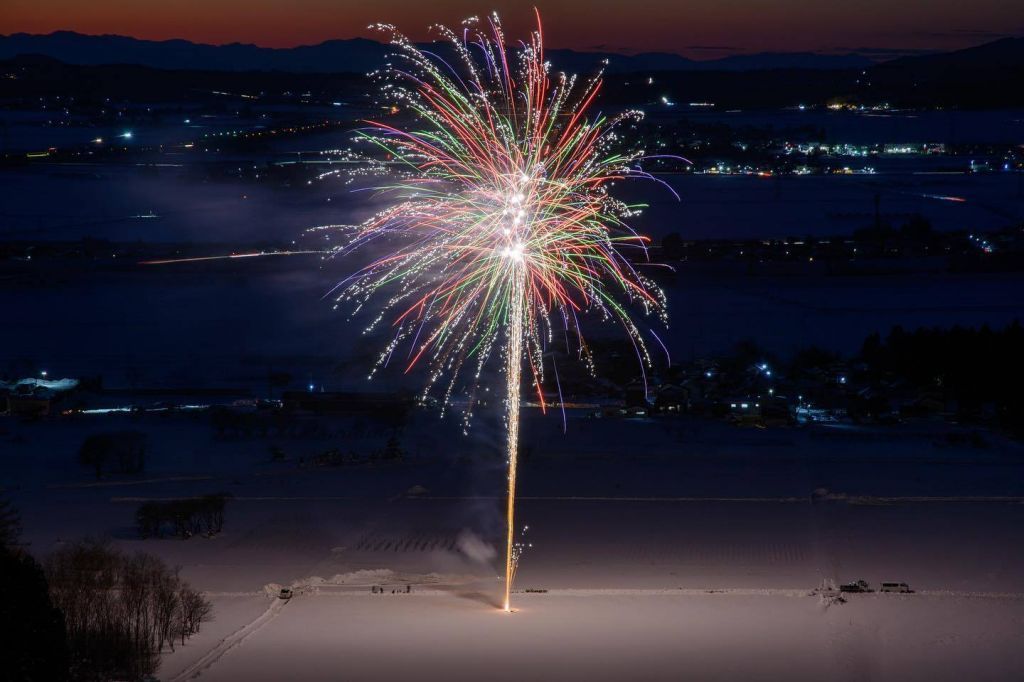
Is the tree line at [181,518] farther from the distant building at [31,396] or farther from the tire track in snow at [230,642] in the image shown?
the distant building at [31,396]

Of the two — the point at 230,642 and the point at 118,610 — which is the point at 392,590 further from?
the point at 118,610

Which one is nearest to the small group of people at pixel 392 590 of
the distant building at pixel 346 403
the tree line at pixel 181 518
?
the tree line at pixel 181 518

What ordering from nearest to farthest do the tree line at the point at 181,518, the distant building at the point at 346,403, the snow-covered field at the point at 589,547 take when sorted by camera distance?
1. the snow-covered field at the point at 589,547
2. the tree line at the point at 181,518
3. the distant building at the point at 346,403

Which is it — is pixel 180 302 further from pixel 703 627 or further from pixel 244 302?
pixel 703 627

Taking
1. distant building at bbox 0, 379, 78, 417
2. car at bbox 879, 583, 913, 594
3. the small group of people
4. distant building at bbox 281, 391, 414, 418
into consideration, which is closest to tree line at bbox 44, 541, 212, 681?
the small group of people

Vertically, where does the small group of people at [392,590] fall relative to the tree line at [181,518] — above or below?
above

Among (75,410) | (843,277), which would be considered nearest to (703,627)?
(75,410)
